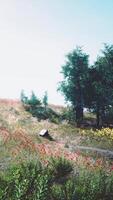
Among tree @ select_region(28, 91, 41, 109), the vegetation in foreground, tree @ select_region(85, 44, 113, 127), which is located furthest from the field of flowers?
tree @ select_region(85, 44, 113, 127)

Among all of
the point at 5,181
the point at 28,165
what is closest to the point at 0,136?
the point at 28,165

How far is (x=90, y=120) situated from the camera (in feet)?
136

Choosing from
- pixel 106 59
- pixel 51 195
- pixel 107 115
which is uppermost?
pixel 106 59

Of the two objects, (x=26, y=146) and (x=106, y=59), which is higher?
(x=106, y=59)

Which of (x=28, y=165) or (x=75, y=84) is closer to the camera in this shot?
(x=28, y=165)

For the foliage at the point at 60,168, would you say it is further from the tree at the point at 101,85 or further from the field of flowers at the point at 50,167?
the tree at the point at 101,85

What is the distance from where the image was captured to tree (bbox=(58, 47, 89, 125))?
37.8 metres

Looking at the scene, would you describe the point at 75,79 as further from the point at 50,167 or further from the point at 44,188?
the point at 44,188

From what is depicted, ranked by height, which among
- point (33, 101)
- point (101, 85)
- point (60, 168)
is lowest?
point (60, 168)

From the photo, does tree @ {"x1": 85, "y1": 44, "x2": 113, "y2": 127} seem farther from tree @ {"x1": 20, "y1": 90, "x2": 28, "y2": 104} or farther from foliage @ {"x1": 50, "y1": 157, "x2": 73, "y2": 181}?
foliage @ {"x1": 50, "y1": 157, "x2": 73, "y2": 181}

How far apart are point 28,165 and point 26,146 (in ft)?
20.6

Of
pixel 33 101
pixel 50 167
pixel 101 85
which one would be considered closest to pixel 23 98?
pixel 33 101

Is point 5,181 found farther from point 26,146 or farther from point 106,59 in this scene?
point 106,59

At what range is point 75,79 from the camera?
37938mm
